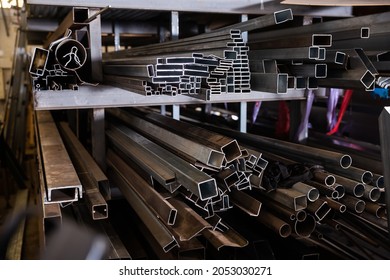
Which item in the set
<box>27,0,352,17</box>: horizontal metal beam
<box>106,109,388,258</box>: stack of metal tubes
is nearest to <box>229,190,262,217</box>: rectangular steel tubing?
<box>106,109,388,258</box>: stack of metal tubes

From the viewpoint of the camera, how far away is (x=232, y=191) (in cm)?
116

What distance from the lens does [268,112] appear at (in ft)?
9.14

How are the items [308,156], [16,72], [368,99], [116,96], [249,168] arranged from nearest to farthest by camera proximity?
[249,168]
[116,96]
[308,156]
[368,99]
[16,72]

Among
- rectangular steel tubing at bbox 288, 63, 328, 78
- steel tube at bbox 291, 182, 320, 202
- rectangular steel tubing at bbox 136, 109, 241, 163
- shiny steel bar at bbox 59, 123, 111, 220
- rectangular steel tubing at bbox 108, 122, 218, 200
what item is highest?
rectangular steel tubing at bbox 288, 63, 328, 78

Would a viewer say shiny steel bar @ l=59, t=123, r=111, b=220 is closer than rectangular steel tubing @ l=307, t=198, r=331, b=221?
Yes

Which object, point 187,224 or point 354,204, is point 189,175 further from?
point 354,204

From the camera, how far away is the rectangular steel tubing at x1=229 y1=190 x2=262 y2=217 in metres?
1.04

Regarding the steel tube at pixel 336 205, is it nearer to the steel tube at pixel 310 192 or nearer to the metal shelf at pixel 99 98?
the steel tube at pixel 310 192

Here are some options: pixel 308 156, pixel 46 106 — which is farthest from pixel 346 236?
pixel 46 106

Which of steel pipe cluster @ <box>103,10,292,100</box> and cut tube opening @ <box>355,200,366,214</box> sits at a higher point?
steel pipe cluster @ <box>103,10,292,100</box>

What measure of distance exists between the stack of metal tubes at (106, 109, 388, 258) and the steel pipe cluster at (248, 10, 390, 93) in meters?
0.22

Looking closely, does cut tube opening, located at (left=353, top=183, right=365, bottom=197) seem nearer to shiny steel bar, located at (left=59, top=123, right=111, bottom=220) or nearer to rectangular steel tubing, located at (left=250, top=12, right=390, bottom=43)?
rectangular steel tubing, located at (left=250, top=12, right=390, bottom=43)
